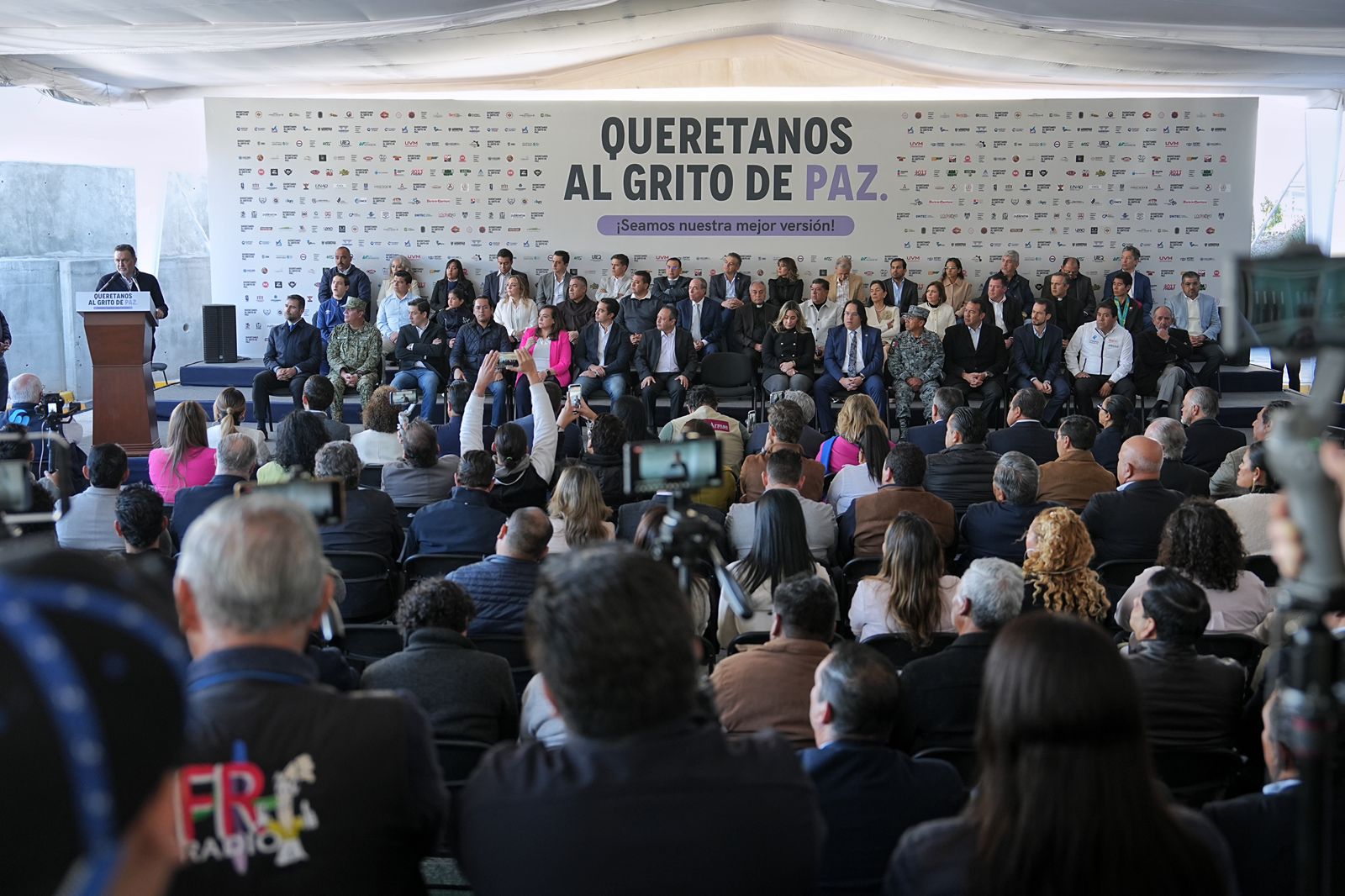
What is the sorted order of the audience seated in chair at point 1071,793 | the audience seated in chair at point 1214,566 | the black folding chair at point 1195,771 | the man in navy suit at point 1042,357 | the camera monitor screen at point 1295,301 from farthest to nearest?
the man in navy suit at point 1042,357 < the audience seated in chair at point 1214,566 < the black folding chair at point 1195,771 < the camera monitor screen at point 1295,301 < the audience seated in chair at point 1071,793

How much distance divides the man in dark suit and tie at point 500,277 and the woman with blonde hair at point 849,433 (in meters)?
5.23

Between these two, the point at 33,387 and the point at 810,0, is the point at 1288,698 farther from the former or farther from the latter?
the point at 810,0

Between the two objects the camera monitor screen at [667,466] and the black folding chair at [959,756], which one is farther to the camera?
the black folding chair at [959,756]

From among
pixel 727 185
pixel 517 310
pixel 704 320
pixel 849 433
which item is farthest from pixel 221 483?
pixel 727 185

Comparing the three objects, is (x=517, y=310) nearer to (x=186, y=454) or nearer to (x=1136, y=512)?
(x=186, y=454)

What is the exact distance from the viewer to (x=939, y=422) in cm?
709

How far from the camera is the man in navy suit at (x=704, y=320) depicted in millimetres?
10320

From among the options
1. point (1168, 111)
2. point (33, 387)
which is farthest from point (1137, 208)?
point (33, 387)

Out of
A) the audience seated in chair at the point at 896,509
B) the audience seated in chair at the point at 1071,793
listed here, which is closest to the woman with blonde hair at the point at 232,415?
the audience seated in chair at the point at 896,509

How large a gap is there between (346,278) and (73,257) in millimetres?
3576

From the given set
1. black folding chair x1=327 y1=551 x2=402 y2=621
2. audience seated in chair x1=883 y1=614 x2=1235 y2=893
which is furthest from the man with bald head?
audience seated in chair x1=883 y1=614 x2=1235 y2=893

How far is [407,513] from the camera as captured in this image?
553 centimetres

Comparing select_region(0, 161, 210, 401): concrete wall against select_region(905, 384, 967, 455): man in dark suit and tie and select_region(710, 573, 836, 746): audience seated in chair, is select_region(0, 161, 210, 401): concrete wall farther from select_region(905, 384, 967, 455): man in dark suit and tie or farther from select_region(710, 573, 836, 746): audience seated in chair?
select_region(710, 573, 836, 746): audience seated in chair

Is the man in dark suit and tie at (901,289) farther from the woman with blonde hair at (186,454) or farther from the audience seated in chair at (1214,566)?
the audience seated in chair at (1214,566)
